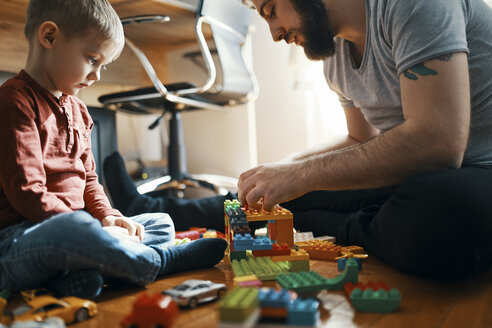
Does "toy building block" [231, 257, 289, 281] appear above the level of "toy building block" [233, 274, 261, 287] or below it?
below

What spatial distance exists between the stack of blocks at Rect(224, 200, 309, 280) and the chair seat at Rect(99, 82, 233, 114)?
86 centimetres

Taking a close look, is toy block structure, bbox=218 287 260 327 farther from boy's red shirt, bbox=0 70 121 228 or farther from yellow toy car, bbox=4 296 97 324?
boy's red shirt, bbox=0 70 121 228

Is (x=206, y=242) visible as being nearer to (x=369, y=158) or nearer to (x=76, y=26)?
(x=369, y=158)

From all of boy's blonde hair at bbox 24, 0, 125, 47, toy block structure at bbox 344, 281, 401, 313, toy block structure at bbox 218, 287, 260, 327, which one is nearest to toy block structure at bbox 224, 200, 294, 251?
toy block structure at bbox 344, 281, 401, 313

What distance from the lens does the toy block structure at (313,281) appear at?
2.10 ft

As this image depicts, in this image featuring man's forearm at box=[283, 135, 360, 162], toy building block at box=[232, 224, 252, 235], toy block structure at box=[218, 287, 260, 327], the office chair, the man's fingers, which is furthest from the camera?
the office chair

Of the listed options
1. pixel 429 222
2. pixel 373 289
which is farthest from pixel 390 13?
pixel 373 289

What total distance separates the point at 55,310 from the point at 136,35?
131cm

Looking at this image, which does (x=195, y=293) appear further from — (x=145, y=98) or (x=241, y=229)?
(x=145, y=98)

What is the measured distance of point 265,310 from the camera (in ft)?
1.51

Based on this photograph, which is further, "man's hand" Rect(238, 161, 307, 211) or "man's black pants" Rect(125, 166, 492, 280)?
"man's hand" Rect(238, 161, 307, 211)

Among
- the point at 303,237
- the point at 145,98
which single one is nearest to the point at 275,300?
the point at 303,237

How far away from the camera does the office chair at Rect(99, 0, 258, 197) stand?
1.58 m

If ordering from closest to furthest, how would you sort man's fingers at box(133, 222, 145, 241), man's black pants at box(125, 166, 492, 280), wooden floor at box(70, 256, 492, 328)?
wooden floor at box(70, 256, 492, 328)
man's black pants at box(125, 166, 492, 280)
man's fingers at box(133, 222, 145, 241)
